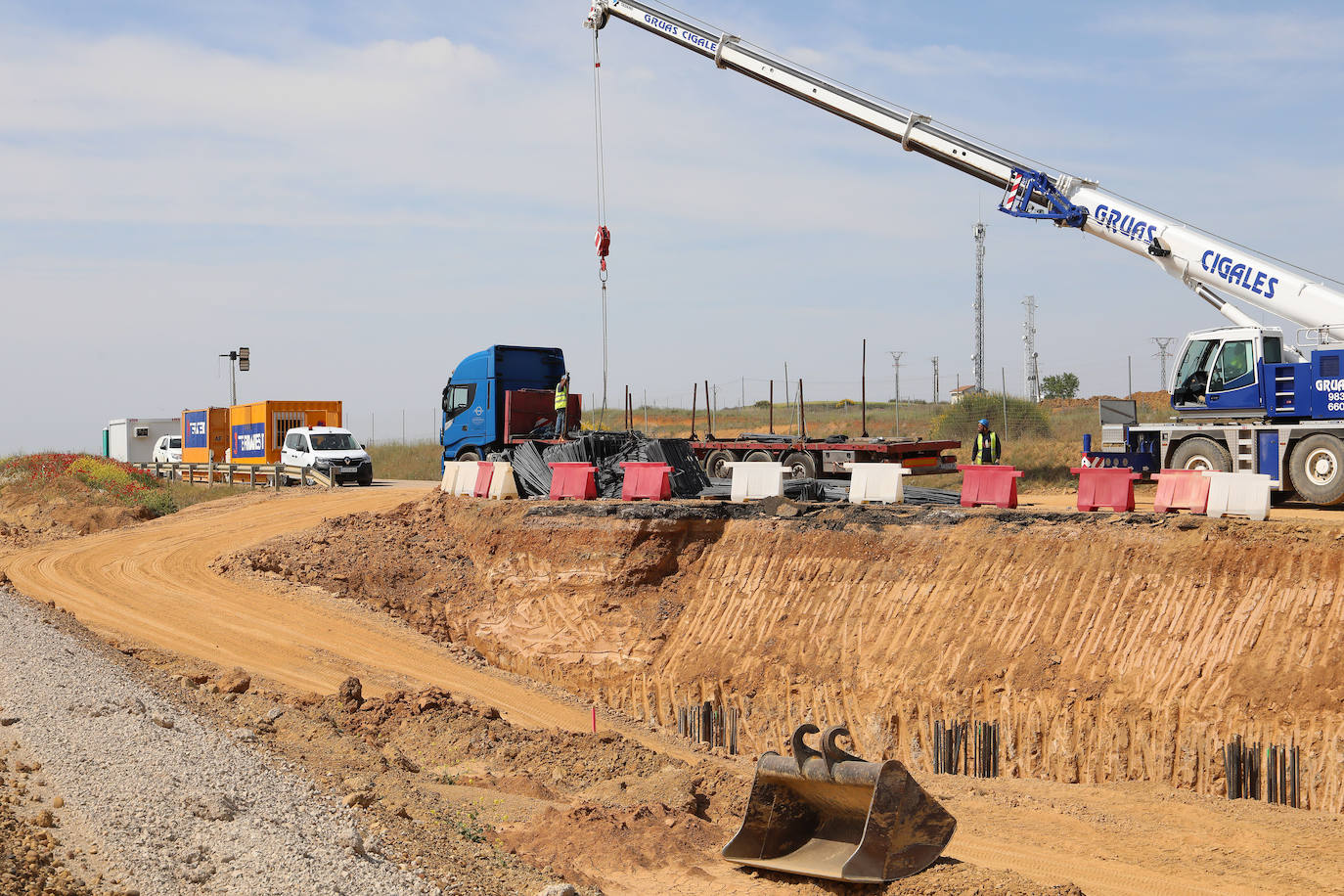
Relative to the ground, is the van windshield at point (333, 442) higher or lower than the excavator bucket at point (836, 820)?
higher

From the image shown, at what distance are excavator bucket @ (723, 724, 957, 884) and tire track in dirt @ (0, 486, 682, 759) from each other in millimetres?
5376

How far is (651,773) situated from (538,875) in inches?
158

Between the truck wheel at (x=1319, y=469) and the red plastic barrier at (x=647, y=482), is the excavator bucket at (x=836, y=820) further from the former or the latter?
the truck wheel at (x=1319, y=469)

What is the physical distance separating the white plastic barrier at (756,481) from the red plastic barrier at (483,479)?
5.92 meters

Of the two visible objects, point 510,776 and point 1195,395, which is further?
point 1195,395

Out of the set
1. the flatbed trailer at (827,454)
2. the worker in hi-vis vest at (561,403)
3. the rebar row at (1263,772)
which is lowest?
the rebar row at (1263,772)

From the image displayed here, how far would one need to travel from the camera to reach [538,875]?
6.88 m

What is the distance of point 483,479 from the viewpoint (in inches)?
850

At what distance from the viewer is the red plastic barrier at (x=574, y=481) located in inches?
773

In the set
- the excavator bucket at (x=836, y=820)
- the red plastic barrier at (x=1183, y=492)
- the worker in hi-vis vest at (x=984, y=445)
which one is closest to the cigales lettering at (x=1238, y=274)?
the worker in hi-vis vest at (x=984, y=445)

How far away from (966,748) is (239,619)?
11811 mm

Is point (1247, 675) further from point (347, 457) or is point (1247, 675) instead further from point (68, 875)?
point (347, 457)

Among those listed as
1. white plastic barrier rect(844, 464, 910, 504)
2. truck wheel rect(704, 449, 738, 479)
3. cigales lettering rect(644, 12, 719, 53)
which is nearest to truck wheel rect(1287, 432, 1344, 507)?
white plastic barrier rect(844, 464, 910, 504)

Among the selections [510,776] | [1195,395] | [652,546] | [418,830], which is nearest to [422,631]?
[652,546]
